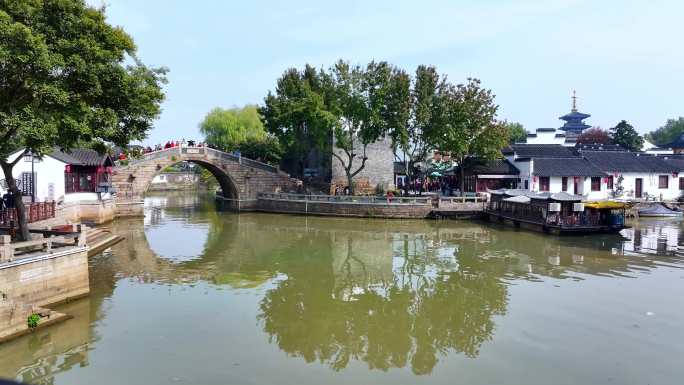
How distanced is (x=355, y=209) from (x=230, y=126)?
28390 mm

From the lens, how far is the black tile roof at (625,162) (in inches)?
1582

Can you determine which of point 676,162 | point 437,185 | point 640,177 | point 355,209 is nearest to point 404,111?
point 355,209

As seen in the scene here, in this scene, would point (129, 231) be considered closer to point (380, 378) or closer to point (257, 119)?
Result: point (380, 378)

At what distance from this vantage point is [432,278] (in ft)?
→ 55.5

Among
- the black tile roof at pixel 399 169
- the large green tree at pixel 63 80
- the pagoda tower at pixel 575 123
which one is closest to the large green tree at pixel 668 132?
the pagoda tower at pixel 575 123

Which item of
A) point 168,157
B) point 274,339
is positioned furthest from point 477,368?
point 168,157

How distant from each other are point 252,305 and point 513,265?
→ 34.7 ft

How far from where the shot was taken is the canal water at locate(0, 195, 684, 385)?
9.47 m

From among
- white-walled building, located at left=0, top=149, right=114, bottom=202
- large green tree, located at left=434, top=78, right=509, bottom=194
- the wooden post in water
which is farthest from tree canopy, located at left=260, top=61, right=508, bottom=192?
the wooden post in water

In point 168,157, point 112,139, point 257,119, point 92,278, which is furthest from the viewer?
point 257,119

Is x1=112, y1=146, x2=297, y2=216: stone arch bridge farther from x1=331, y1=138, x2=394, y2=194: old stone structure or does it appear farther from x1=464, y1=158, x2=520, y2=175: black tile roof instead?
x1=464, y1=158, x2=520, y2=175: black tile roof

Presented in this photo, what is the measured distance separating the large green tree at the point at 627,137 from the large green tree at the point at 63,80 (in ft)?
190

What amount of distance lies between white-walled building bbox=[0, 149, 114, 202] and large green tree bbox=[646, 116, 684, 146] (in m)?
71.5

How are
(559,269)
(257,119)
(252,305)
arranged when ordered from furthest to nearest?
1. (257,119)
2. (559,269)
3. (252,305)
